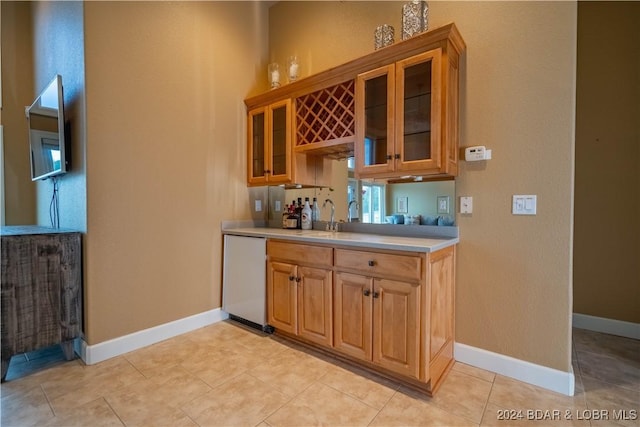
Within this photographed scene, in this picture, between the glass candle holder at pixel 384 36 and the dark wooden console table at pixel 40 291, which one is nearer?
the dark wooden console table at pixel 40 291

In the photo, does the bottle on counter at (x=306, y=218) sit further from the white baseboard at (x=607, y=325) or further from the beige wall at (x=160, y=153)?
the white baseboard at (x=607, y=325)

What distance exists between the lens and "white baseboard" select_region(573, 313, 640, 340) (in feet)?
7.84

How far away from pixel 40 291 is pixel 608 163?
4328mm

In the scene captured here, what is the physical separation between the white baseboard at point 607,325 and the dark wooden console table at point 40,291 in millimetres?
3954

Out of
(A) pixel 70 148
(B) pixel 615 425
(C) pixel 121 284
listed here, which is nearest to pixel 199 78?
(A) pixel 70 148

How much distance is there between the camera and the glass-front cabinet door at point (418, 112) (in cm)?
183

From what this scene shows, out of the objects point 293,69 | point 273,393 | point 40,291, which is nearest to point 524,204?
point 273,393

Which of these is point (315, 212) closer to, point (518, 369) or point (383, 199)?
point (383, 199)

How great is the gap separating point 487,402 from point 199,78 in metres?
3.10

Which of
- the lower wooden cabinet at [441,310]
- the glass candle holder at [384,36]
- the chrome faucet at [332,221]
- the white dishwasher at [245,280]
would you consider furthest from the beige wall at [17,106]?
the lower wooden cabinet at [441,310]

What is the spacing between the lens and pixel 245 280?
8.46 feet

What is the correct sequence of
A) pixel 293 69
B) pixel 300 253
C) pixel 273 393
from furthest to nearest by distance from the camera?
1. pixel 293 69
2. pixel 300 253
3. pixel 273 393

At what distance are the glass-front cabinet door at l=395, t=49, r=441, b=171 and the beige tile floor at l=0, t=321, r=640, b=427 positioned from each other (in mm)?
1344

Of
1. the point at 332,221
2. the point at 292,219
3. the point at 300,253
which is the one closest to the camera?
the point at 300,253
